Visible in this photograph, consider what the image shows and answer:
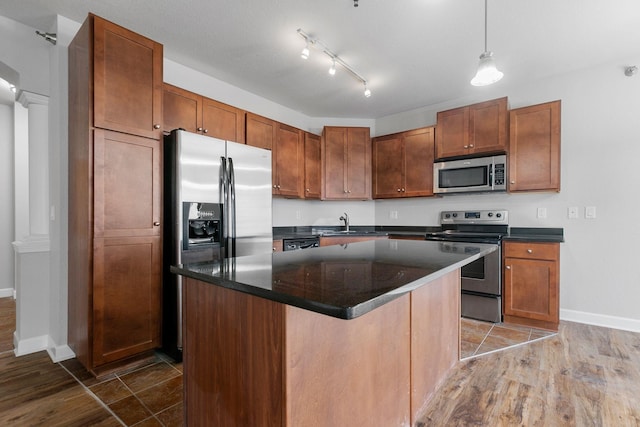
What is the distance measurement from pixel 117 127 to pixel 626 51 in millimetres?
4306

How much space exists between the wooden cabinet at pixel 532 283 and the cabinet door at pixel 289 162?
93.9 inches

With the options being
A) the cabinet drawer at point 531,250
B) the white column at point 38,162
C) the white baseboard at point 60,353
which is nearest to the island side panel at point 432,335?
the cabinet drawer at point 531,250

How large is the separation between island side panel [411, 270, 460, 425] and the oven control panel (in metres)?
1.83

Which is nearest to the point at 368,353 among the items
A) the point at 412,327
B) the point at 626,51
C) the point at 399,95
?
the point at 412,327

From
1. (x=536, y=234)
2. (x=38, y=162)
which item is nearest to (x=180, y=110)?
(x=38, y=162)

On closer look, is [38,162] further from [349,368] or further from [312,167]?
[349,368]

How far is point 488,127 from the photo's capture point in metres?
3.32

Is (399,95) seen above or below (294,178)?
above

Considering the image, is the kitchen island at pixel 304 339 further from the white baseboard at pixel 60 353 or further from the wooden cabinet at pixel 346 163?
the wooden cabinet at pixel 346 163

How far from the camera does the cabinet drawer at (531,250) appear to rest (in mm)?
2857

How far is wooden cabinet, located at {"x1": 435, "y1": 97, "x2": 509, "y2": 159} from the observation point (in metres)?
3.26

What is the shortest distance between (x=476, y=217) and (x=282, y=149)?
2445 mm

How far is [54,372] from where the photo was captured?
6.99ft

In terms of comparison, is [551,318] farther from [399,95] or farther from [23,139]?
[23,139]
